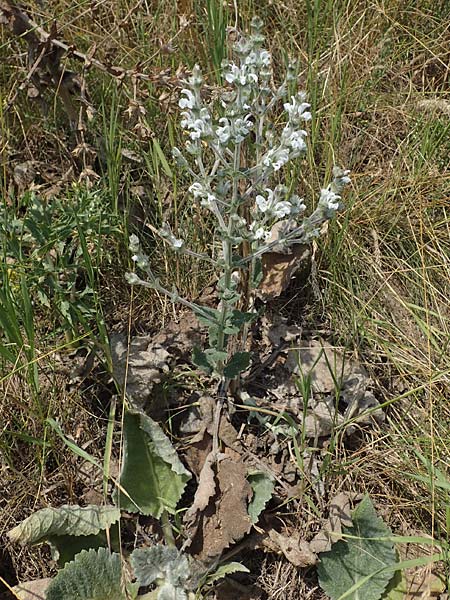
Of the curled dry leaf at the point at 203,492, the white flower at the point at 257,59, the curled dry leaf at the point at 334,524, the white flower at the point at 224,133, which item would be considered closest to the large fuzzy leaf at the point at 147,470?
the curled dry leaf at the point at 203,492

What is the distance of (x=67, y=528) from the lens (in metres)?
2.12

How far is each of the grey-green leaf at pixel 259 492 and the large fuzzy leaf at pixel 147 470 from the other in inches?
8.8

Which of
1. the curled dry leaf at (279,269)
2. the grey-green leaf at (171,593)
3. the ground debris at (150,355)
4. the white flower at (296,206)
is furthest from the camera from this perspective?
the curled dry leaf at (279,269)

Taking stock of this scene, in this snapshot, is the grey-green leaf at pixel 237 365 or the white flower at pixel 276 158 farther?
the grey-green leaf at pixel 237 365

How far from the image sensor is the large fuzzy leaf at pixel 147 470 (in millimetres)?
2217

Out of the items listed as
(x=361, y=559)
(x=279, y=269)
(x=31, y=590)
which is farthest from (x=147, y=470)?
(x=279, y=269)

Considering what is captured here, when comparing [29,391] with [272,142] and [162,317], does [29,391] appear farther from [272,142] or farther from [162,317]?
[272,142]

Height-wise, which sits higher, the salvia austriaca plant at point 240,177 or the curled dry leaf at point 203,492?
the salvia austriaca plant at point 240,177

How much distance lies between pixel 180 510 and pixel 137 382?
0.48 meters

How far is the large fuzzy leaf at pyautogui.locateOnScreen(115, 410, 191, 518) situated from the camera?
2.22 meters

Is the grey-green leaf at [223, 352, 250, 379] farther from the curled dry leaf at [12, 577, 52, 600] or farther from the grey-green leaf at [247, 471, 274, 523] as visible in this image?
the curled dry leaf at [12, 577, 52, 600]

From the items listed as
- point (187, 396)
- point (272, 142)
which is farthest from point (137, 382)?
point (272, 142)

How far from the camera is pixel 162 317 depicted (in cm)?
263

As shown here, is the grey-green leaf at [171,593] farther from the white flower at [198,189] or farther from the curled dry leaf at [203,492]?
the white flower at [198,189]
